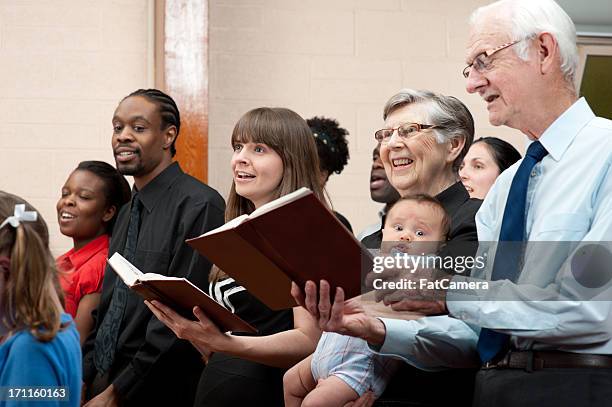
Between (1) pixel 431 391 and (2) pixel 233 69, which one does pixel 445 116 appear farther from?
(2) pixel 233 69

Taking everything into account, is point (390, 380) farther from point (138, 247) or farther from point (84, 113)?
point (84, 113)

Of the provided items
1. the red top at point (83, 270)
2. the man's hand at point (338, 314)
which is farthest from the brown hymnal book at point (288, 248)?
the red top at point (83, 270)

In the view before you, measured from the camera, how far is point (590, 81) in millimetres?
4629

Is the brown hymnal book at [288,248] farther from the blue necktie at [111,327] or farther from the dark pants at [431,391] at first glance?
Result: the blue necktie at [111,327]

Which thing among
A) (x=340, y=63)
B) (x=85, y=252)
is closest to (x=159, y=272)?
(x=85, y=252)

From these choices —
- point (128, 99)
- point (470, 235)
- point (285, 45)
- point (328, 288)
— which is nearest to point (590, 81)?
point (285, 45)

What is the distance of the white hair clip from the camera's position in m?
2.04

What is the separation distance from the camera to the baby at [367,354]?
2338mm

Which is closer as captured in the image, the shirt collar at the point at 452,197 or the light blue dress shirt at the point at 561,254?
the light blue dress shirt at the point at 561,254

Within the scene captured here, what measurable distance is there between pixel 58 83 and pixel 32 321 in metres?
2.81

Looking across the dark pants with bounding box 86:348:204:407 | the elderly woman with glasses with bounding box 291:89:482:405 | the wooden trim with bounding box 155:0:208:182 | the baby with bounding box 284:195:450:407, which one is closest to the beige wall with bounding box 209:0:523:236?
the wooden trim with bounding box 155:0:208:182

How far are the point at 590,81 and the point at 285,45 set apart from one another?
1415 mm
